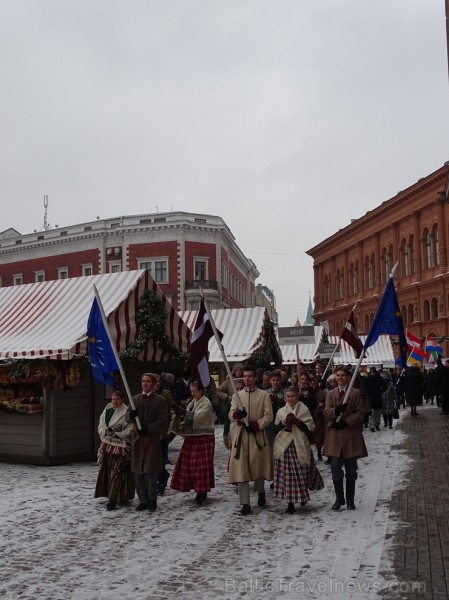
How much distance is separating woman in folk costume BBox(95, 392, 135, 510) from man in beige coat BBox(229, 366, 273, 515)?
4.50 ft

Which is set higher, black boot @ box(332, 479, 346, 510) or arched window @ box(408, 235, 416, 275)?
arched window @ box(408, 235, 416, 275)

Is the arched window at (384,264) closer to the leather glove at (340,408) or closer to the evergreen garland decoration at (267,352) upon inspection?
the evergreen garland decoration at (267,352)

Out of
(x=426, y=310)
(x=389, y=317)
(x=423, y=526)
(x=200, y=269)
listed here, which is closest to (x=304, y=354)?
(x=389, y=317)

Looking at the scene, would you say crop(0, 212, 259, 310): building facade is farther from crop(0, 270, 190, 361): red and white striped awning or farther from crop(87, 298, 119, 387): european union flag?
crop(87, 298, 119, 387): european union flag

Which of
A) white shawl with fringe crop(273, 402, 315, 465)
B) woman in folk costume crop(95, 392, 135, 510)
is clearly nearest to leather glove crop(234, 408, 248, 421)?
white shawl with fringe crop(273, 402, 315, 465)

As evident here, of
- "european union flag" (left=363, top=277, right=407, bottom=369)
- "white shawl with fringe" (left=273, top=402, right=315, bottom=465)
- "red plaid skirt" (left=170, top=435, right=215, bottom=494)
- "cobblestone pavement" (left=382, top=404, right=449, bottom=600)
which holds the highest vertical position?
"european union flag" (left=363, top=277, right=407, bottom=369)

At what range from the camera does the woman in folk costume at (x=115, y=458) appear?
27.7 ft

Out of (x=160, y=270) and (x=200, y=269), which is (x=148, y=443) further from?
(x=200, y=269)

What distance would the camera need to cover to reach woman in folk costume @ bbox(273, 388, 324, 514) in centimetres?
805

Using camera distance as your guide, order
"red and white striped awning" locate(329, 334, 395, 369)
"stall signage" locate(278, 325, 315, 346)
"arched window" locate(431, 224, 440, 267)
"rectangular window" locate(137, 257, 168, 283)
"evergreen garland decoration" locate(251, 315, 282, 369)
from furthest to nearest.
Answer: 1. "rectangular window" locate(137, 257, 168, 283)
2. "arched window" locate(431, 224, 440, 267)
3. "red and white striped awning" locate(329, 334, 395, 369)
4. "evergreen garland decoration" locate(251, 315, 282, 369)
5. "stall signage" locate(278, 325, 315, 346)

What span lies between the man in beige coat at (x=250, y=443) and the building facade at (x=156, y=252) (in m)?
40.8

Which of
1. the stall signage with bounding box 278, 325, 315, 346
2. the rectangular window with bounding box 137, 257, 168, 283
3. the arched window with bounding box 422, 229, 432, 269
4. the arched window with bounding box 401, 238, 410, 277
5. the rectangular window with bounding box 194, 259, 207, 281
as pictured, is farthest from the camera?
the arched window with bounding box 401, 238, 410, 277

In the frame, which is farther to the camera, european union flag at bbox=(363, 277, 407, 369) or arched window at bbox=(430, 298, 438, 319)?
arched window at bbox=(430, 298, 438, 319)

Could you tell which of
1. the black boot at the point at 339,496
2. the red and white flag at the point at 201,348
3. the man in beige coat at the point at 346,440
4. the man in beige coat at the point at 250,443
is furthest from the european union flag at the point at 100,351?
the black boot at the point at 339,496
